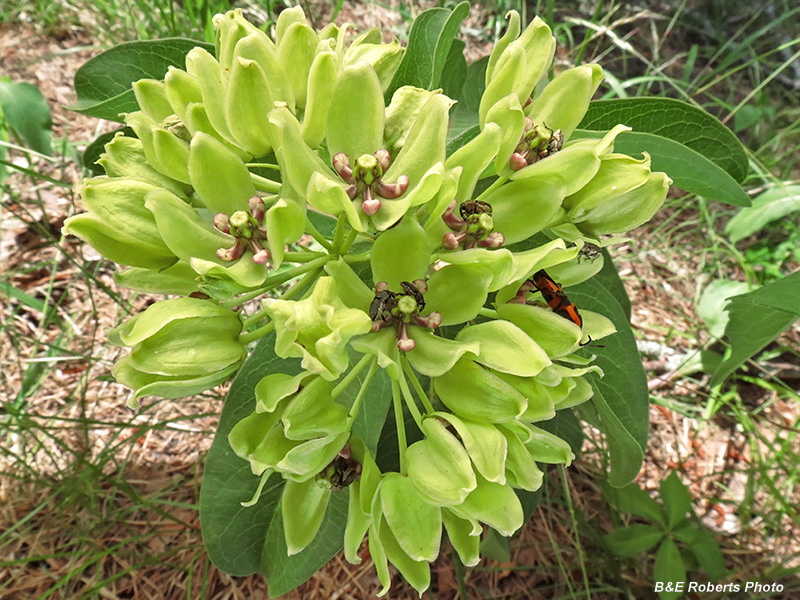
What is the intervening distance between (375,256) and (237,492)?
0.62m

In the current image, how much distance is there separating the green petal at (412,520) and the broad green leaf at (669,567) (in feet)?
3.35

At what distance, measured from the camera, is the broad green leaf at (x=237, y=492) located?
4.01 feet

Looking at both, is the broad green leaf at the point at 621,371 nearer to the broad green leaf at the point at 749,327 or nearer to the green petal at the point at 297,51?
the broad green leaf at the point at 749,327

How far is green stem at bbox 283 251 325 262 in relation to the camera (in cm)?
103

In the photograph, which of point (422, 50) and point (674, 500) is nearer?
point (422, 50)

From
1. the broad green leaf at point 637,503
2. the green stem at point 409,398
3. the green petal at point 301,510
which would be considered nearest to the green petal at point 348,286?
the green stem at point 409,398

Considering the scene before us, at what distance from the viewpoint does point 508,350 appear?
902 millimetres

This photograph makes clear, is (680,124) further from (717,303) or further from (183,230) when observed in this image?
(717,303)

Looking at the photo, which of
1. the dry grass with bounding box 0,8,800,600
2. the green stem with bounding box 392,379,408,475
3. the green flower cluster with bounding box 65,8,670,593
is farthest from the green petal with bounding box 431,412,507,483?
the dry grass with bounding box 0,8,800,600

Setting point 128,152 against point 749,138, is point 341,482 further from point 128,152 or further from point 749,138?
point 749,138

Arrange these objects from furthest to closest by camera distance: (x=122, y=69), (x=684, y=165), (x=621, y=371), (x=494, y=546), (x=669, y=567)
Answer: (x=669, y=567) < (x=494, y=546) < (x=122, y=69) < (x=621, y=371) < (x=684, y=165)

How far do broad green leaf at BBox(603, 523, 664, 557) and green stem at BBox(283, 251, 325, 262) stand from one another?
4.04ft

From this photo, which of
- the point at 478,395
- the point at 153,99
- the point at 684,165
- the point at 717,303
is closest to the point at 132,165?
the point at 153,99

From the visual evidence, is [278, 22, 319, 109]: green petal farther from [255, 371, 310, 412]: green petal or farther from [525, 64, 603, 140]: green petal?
[255, 371, 310, 412]: green petal
